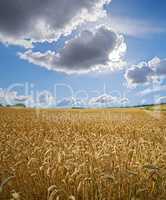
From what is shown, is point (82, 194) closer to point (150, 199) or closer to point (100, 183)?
point (100, 183)

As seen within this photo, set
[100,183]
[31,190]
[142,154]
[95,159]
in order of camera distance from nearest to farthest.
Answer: [100,183] → [31,190] → [95,159] → [142,154]

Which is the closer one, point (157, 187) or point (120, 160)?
point (157, 187)

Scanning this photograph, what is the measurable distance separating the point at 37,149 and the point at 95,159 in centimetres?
141

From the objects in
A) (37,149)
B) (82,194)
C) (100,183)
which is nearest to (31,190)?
(82,194)

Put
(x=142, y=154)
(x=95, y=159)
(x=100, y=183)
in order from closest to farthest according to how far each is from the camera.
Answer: (x=100, y=183)
(x=95, y=159)
(x=142, y=154)

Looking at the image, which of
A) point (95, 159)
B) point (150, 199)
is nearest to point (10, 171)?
point (95, 159)

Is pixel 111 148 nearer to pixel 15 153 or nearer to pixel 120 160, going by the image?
pixel 120 160

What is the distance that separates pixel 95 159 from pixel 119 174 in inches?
31.5

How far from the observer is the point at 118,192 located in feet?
14.3

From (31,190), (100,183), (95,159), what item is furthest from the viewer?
(95,159)

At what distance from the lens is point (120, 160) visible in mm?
5520

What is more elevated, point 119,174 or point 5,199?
point 119,174

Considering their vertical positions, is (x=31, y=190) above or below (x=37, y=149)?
below

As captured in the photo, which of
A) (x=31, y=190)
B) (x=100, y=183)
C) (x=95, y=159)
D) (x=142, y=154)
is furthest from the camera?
(x=142, y=154)
